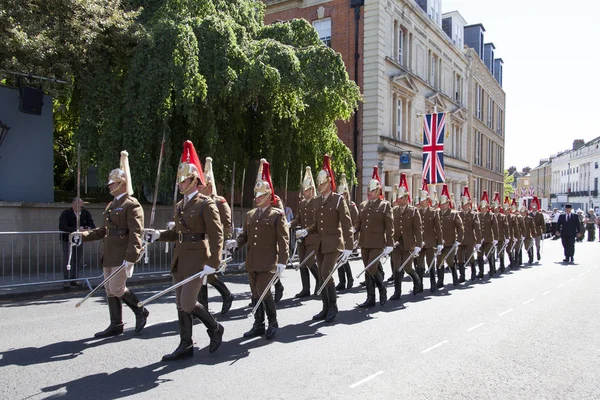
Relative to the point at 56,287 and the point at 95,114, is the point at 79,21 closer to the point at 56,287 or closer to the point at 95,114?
the point at 95,114

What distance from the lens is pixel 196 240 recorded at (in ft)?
19.8

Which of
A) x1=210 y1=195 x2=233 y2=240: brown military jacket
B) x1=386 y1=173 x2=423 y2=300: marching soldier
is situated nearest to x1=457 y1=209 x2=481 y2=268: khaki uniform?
x1=386 y1=173 x2=423 y2=300: marching soldier

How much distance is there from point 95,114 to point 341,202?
8069 millimetres

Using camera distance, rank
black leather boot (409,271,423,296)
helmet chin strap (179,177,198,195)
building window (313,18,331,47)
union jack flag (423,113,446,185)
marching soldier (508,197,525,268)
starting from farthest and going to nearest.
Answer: building window (313,18,331,47)
union jack flag (423,113,446,185)
marching soldier (508,197,525,268)
black leather boot (409,271,423,296)
helmet chin strap (179,177,198,195)

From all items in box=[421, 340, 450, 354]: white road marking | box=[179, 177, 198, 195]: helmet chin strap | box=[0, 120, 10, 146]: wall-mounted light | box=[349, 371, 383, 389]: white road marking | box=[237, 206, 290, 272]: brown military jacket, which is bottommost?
box=[421, 340, 450, 354]: white road marking

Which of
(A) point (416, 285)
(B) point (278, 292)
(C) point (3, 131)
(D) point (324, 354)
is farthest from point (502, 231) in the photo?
(C) point (3, 131)

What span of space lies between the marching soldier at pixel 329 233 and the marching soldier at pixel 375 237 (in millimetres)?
945

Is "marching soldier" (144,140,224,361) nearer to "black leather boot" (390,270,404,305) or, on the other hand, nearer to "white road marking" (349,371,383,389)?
"white road marking" (349,371,383,389)

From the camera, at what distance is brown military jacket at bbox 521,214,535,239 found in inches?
691

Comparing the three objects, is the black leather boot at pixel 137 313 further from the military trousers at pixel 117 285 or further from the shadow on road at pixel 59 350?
the military trousers at pixel 117 285

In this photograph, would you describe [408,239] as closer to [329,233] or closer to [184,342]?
[329,233]

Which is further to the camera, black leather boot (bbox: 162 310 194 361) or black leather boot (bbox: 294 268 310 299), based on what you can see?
black leather boot (bbox: 294 268 310 299)

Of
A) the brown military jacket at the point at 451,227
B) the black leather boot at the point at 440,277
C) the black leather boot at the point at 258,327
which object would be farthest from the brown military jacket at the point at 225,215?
the brown military jacket at the point at 451,227

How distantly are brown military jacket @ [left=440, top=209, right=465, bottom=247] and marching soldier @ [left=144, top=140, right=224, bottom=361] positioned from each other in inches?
295
